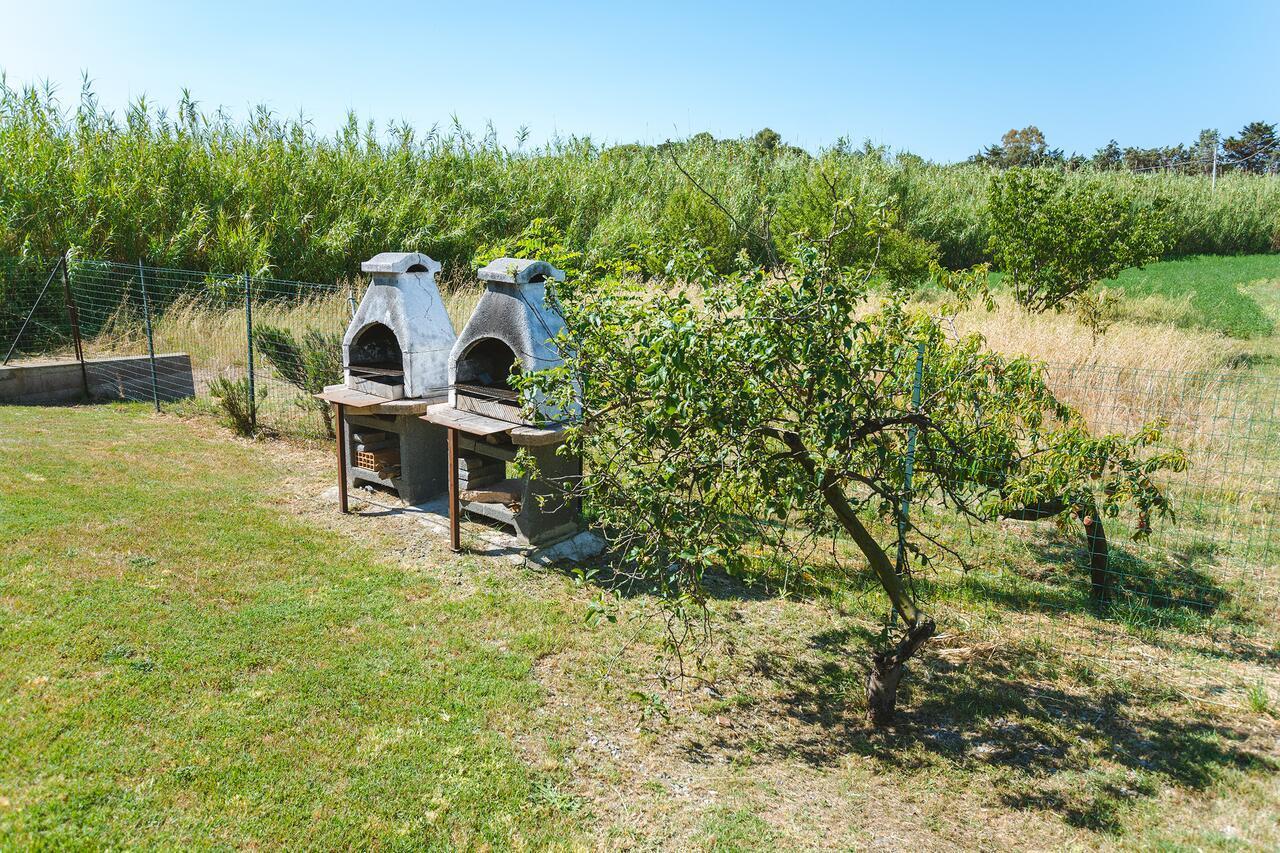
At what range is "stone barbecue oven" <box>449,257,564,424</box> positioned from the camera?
19.5ft

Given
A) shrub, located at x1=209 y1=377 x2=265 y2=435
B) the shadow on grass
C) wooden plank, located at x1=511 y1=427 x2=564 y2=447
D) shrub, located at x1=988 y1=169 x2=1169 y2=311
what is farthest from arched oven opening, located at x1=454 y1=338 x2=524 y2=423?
shrub, located at x1=988 y1=169 x2=1169 y2=311

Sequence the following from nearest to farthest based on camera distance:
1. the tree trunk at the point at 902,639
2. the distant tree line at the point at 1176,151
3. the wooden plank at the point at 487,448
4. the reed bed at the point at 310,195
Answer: the tree trunk at the point at 902,639 → the wooden plank at the point at 487,448 → the reed bed at the point at 310,195 → the distant tree line at the point at 1176,151

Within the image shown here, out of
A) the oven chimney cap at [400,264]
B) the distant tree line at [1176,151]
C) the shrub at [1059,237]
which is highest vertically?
the distant tree line at [1176,151]

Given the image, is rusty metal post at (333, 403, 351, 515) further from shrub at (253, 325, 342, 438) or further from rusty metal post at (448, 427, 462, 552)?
shrub at (253, 325, 342, 438)

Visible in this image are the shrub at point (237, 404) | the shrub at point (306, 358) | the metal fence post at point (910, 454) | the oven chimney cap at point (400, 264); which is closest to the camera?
the metal fence post at point (910, 454)

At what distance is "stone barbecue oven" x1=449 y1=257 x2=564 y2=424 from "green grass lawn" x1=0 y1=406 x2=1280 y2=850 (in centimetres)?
128

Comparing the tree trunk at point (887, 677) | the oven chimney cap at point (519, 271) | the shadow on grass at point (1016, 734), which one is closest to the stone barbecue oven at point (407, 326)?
the oven chimney cap at point (519, 271)

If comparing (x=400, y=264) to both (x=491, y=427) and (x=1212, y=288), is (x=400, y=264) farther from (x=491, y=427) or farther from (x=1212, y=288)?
(x=1212, y=288)

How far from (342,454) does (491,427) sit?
213 cm

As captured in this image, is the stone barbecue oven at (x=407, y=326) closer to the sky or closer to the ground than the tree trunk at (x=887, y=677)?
closer to the sky

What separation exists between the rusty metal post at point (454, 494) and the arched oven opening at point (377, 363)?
118cm

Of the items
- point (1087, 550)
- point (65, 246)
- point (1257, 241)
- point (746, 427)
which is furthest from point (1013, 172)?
point (1257, 241)

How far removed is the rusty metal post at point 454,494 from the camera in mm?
6434

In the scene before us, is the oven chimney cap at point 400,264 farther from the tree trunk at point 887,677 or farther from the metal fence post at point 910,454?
the tree trunk at point 887,677
